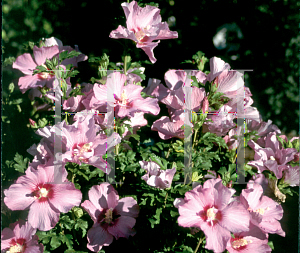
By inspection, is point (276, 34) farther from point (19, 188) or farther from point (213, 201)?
point (19, 188)

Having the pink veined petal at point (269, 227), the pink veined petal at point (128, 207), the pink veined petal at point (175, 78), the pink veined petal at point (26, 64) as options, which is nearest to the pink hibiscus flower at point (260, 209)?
the pink veined petal at point (269, 227)

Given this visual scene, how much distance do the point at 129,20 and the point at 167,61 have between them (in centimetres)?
84

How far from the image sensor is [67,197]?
0.98 m

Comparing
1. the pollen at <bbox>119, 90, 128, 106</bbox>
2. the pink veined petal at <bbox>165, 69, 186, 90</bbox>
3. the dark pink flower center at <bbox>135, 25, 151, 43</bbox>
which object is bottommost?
the pollen at <bbox>119, 90, 128, 106</bbox>

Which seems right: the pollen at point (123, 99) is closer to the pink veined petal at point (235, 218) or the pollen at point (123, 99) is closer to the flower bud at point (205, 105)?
the flower bud at point (205, 105)

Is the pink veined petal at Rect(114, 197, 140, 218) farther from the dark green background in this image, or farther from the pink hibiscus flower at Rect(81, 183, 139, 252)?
the dark green background

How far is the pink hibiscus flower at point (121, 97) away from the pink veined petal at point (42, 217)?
382mm

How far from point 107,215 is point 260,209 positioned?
1.74ft

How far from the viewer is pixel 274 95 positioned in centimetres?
248

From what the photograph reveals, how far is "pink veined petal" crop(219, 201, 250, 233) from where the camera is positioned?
2.94 ft

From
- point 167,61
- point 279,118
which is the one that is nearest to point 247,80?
point 279,118

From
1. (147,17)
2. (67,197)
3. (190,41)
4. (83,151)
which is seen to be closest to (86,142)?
(83,151)

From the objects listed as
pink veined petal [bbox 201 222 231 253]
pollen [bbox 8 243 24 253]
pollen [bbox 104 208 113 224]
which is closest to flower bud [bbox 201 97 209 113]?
pink veined petal [bbox 201 222 231 253]

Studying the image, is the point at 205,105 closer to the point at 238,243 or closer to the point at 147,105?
the point at 147,105
